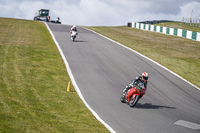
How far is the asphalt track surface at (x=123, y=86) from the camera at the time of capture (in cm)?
1169

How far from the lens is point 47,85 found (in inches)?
624

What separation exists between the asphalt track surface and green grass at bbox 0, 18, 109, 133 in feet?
3.15

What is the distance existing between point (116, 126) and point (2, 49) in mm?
15913

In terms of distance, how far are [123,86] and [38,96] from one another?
585 centimetres

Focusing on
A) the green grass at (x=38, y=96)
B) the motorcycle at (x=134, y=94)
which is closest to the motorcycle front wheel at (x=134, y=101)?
the motorcycle at (x=134, y=94)

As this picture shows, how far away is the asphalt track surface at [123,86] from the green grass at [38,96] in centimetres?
96

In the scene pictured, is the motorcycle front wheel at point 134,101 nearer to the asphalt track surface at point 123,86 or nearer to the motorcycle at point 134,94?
the motorcycle at point 134,94

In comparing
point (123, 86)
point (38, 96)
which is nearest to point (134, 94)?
point (123, 86)

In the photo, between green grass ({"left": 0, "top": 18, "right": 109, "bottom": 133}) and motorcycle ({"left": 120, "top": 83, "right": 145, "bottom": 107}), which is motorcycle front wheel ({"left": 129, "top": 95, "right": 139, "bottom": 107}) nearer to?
motorcycle ({"left": 120, "top": 83, "right": 145, "bottom": 107})

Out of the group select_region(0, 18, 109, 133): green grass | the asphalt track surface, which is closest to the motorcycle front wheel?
the asphalt track surface

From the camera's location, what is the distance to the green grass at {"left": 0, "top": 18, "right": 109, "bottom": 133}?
9.83m

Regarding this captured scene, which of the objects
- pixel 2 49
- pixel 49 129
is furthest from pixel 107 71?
pixel 49 129

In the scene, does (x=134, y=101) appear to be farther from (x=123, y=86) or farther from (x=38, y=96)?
(x=38, y=96)

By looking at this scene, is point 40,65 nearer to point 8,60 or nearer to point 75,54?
point 8,60
